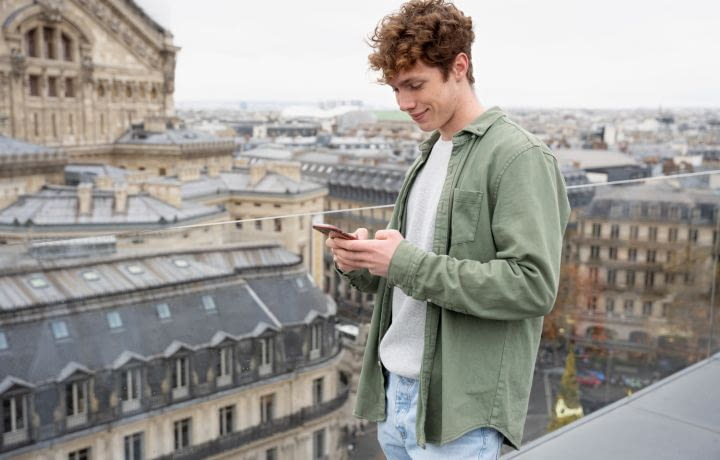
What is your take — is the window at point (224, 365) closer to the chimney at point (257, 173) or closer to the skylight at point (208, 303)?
the skylight at point (208, 303)

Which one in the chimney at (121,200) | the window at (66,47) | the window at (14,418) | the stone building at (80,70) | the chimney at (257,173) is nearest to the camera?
the window at (14,418)

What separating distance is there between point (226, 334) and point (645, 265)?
55.8 inches

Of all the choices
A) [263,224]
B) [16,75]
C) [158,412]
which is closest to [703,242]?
[263,224]

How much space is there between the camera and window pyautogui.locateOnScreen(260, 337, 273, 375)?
69.1 inches

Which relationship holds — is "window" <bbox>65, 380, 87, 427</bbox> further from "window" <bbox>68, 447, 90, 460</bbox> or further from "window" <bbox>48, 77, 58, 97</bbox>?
"window" <bbox>48, 77, 58, 97</bbox>

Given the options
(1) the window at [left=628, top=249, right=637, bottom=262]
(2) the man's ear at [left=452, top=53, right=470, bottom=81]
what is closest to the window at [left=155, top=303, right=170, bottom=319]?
(2) the man's ear at [left=452, top=53, right=470, bottom=81]

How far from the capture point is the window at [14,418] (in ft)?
4.74

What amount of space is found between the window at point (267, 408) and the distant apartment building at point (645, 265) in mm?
942

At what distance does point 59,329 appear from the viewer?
1.53m

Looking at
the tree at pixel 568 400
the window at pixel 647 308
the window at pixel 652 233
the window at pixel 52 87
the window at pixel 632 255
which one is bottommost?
the tree at pixel 568 400

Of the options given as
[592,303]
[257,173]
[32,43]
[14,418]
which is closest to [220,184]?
[257,173]

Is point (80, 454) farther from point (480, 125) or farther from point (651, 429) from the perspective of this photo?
point (651, 429)

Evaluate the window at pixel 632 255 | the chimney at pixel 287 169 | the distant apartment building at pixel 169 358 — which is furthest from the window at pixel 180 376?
the chimney at pixel 287 169

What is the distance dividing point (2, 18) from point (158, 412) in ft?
95.5
